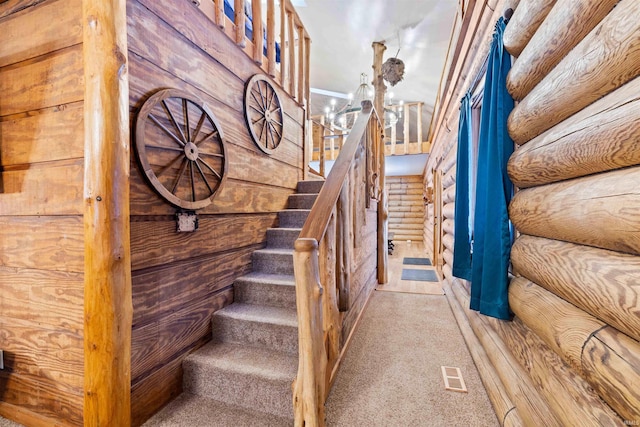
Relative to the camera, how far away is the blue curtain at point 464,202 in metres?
2.37

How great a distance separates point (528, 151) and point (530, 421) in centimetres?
120

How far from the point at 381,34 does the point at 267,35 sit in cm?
291

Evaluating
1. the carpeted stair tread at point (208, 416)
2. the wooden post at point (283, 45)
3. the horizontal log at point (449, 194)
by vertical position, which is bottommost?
the carpeted stair tread at point (208, 416)

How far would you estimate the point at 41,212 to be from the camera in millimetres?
1449

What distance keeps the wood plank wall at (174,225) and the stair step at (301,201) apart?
0.54m

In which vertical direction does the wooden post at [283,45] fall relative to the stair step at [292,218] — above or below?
above

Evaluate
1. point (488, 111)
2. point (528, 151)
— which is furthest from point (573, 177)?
point (488, 111)

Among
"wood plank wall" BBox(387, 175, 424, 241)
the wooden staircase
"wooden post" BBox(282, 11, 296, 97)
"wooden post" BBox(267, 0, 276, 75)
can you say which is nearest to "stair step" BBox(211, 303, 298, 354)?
the wooden staircase

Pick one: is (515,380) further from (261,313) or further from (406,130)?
(406,130)

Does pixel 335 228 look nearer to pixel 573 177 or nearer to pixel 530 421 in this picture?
pixel 573 177

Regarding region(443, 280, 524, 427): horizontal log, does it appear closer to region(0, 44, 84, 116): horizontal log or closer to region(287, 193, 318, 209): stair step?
region(287, 193, 318, 209): stair step

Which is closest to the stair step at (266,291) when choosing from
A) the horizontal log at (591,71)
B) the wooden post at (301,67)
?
the horizontal log at (591,71)

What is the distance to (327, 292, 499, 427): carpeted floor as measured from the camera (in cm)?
147

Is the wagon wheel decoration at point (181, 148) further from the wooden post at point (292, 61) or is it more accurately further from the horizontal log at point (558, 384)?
the horizontal log at point (558, 384)
